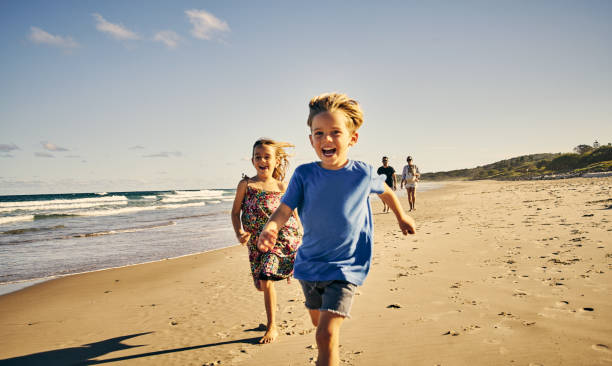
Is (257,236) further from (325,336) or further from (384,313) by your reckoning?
(325,336)

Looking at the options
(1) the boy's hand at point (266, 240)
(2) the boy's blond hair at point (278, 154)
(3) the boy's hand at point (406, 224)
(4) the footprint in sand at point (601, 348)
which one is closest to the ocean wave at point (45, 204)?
(2) the boy's blond hair at point (278, 154)

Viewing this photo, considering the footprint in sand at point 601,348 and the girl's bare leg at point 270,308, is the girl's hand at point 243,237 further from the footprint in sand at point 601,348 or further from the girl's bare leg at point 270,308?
the footprint in sand at point 601,348

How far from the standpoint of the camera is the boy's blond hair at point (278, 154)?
388cm

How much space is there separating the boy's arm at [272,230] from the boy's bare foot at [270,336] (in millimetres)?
1903

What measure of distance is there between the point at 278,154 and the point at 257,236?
3.33ft

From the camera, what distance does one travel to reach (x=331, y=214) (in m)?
2.19

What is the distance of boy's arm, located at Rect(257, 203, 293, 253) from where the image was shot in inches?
74.6

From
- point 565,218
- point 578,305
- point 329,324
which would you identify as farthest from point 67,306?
point 565,218

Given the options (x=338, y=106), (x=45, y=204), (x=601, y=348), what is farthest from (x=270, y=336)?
(x=45, y=204)

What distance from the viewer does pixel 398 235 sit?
30.2 feet

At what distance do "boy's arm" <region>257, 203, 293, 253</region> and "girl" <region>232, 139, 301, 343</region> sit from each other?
1360 mm

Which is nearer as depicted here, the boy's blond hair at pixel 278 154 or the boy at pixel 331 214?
the boy at pixel 331 214

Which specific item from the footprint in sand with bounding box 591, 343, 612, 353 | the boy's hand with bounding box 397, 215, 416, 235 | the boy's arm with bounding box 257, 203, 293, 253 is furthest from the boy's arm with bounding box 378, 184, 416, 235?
the footprint in sand with bounding box 591, 343, 612, 353

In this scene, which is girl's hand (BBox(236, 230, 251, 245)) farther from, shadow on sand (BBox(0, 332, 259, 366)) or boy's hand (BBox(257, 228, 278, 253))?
boy's hand (BBox(257, 228, 278, 253))
